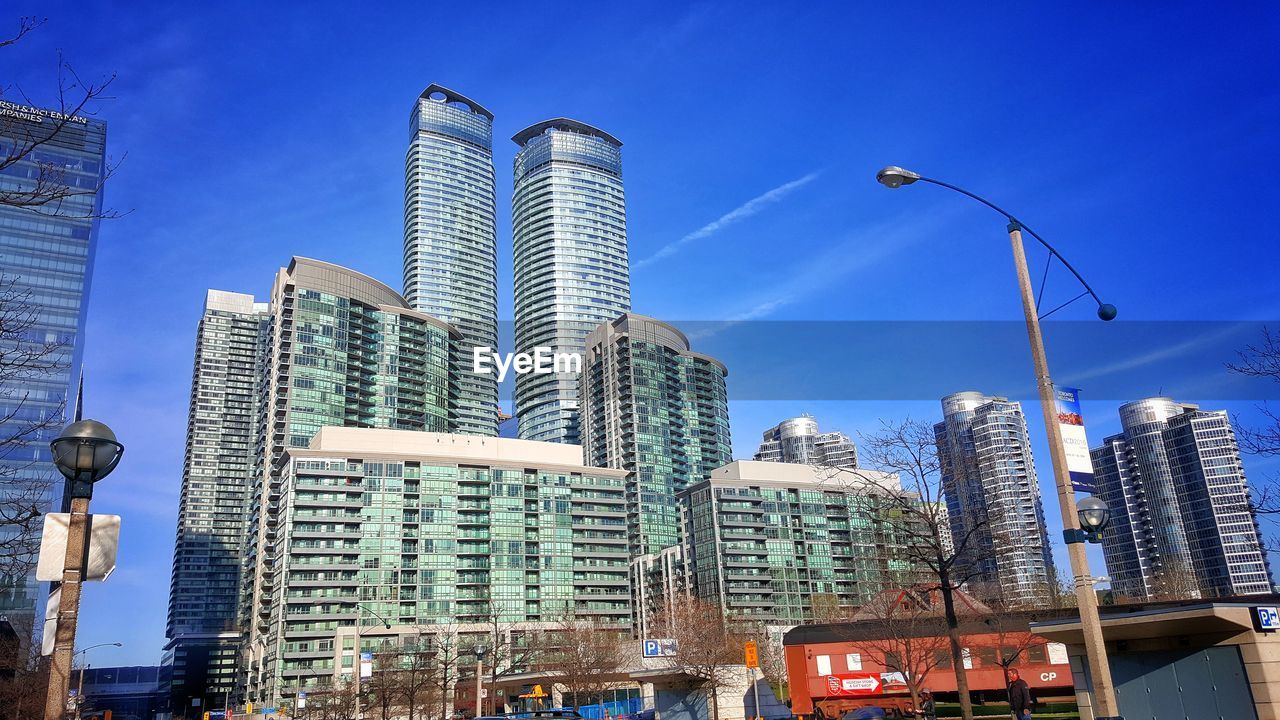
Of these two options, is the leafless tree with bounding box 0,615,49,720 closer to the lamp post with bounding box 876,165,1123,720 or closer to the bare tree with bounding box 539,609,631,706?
the bare tree with bounding box 539,609,631,706

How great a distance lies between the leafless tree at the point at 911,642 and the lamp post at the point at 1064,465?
34.6m

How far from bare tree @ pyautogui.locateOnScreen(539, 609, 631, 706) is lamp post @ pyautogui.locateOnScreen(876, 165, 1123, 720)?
66.0m

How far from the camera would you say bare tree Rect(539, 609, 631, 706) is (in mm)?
83938

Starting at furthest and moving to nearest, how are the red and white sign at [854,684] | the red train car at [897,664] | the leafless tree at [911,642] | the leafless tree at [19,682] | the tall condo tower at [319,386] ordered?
the tall condo tower at [319,386] < the red and white sign at [854,684] < the leafless tree at [19,682] < the red train car at [897,664] < the leafless tree at [911,642]

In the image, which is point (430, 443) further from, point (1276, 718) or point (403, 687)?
point (1276, 718)

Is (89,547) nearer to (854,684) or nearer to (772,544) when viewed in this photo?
(854,684)

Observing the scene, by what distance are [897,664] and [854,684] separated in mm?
4570

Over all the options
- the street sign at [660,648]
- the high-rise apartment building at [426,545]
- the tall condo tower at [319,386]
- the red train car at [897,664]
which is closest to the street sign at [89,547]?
the red train car at [897,664]

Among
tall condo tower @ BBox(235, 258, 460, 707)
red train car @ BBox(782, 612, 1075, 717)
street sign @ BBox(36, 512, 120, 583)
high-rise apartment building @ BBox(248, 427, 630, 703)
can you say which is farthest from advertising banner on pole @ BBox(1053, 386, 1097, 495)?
tall condo tower @ BBox(235, 258, 460, 707)

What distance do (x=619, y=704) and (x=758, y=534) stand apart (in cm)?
8267

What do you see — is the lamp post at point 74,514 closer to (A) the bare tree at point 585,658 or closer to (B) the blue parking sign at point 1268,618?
(B) the blue parking sign at point 1268,618

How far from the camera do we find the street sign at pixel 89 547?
942 centimetres

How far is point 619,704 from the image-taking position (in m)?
85.4

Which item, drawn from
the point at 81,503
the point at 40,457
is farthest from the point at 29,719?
the point at 40,457
